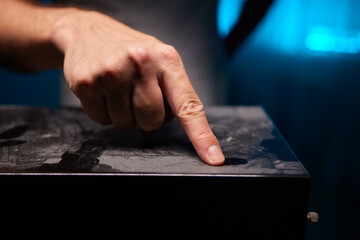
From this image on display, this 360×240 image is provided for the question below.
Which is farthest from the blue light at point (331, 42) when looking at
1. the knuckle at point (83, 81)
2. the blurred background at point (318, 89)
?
the knuckle at point (83, 81)

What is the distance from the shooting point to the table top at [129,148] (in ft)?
1.17

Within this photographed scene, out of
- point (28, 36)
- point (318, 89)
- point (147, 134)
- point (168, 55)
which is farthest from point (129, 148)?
point (318, 89)

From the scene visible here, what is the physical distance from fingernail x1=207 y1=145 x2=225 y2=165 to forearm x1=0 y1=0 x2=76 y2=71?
0.39 metres

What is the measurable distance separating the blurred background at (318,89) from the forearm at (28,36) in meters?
0.52

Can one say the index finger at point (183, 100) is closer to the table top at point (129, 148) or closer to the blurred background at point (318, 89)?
the table top at point (129, 148)

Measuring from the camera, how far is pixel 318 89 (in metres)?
1.08

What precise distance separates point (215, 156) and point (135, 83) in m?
0.16

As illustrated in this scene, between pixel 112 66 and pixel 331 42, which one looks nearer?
pixel 112 66
